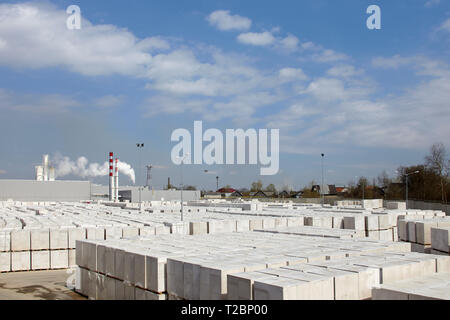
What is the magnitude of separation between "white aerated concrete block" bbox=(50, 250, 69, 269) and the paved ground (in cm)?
42

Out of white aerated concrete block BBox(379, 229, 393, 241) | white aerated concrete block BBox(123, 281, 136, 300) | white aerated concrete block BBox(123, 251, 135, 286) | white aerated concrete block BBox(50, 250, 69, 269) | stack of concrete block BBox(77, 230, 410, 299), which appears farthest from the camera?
white aerated concrete block BBox(379, 229, 393, 241)

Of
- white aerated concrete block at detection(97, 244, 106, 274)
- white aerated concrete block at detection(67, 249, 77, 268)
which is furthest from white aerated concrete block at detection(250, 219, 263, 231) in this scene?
white aerated concrete block at detection(97, 244, 106, 274)

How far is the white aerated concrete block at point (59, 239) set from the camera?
64.0 ft

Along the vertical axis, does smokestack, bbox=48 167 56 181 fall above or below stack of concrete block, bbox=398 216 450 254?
above

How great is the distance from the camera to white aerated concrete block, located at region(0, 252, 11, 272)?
61.8ft

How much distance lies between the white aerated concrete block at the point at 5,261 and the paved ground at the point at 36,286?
0.35 meters

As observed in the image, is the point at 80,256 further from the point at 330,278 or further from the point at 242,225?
the point at 242,225

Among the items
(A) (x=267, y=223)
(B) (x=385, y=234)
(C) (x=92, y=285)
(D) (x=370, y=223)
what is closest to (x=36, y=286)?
(C) (x=92, y=285)

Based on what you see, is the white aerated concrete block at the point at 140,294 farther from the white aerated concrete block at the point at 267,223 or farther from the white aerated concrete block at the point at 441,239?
the white aerated concrete block at the point at 267,223

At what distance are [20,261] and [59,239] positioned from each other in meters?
1.85

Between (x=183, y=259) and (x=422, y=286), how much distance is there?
505 centimetres

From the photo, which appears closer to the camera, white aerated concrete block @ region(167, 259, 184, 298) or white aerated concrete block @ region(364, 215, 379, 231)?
white aerated concrete block @ region(167, 259, 184, 298)

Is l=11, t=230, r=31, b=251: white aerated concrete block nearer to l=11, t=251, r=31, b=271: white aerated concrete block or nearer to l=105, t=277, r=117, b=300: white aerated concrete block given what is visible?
Answer: l=11, t=251, r=31, b=271: white aerated concrete block
